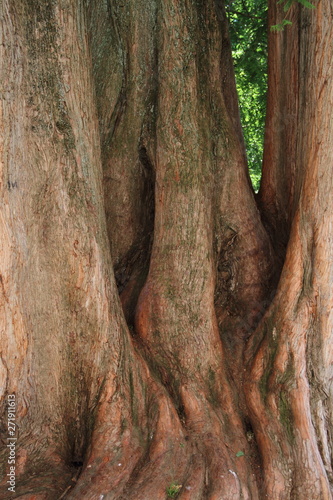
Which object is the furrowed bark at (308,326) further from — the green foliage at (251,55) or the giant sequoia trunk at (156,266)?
the green foliage at (251,55)

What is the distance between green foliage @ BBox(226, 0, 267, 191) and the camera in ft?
22.1

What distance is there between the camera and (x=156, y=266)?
4.50 metres

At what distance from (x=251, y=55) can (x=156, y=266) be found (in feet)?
12.9

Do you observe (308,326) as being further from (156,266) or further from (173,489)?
(173,489)

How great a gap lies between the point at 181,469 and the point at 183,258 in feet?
5.14

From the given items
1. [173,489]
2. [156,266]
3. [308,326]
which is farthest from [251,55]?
[173,489]

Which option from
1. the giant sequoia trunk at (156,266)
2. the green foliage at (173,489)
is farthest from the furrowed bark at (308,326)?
the green foliage at (173,489)

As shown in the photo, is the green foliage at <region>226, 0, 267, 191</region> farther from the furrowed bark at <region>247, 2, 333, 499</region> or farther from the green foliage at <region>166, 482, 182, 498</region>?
the green foliage at <region>166, 482, 182, 498</region>

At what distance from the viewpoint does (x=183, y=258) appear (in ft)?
14.5

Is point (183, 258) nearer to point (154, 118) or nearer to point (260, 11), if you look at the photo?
point (154, 118)

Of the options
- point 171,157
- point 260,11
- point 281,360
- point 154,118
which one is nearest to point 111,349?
point 281,360

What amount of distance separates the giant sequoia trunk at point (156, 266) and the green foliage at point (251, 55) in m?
1.63

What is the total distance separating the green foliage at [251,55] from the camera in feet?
22.1

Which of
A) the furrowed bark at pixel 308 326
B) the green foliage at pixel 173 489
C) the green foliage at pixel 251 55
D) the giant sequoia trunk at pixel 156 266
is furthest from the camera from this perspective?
the green foliage at pixel 251 55
